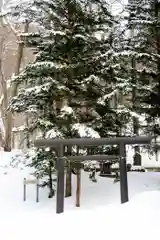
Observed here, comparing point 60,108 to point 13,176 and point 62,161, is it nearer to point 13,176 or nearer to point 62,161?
point 62,161

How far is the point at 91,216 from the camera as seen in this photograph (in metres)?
6.53

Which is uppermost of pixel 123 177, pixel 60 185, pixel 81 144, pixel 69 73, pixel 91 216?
pixel 69 73

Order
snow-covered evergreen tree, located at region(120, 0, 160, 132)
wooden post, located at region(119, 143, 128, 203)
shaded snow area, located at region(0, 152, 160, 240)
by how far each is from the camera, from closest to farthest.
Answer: shaded snow area, located at region(0, 152, 160, 240) < wooden post, located at region(119, 143, 128, 203) < snow-covered evergreen tree, located at region(120, 0, 160, 132)

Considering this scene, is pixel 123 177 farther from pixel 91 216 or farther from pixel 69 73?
pixel 69 73

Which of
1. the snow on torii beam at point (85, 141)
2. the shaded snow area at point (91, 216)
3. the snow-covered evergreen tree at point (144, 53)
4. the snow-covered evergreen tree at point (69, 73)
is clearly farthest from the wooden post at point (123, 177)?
the snow-covered evergreen tree at point (144, 53)


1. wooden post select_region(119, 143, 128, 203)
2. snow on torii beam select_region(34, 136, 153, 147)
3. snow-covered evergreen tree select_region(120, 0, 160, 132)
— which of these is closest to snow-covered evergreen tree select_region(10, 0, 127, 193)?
snow-covered evergreen tree select_region(120, 0, 160, 132)

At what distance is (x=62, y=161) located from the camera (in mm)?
7625

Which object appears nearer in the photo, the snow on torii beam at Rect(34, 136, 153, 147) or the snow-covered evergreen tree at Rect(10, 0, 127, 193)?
the snow on torii beam at Rect(34, 136, 153, 147)

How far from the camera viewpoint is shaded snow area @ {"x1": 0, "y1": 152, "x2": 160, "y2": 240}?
571 centimetres

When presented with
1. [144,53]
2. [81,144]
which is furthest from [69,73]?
[81,144]

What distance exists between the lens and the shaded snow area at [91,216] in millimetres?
5707

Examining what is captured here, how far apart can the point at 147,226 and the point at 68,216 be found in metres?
1.80

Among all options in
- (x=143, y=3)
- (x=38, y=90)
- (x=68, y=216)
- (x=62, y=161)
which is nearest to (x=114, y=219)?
(x=68, y=216)

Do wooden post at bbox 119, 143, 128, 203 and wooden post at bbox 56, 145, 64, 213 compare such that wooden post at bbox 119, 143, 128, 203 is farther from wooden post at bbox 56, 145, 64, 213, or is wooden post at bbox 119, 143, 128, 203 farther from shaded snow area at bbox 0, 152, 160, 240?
wooden post at bbox 56, 145, 64, 213
